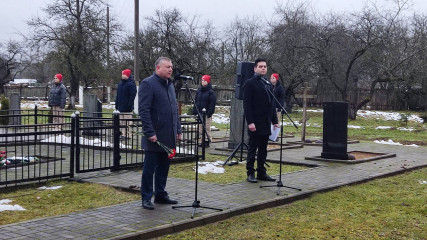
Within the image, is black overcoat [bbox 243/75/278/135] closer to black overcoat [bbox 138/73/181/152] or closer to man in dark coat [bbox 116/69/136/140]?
black overcoat [bbox 138/73/181/152]

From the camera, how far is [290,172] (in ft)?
33.3

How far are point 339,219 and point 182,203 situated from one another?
2.05 metres

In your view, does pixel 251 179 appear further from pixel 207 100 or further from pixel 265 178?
pixel 207 100

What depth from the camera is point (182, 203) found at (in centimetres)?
706

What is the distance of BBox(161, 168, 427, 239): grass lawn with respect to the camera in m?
5.92

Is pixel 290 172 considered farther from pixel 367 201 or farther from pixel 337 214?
pixel 337 214

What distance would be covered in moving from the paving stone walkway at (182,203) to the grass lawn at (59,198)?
1.23 ft

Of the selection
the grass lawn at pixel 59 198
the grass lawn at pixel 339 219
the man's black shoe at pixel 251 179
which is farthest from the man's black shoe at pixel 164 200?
the man's black shoe at pixel 251 179

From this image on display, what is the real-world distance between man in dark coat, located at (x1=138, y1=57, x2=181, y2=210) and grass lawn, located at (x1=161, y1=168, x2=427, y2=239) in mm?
1118

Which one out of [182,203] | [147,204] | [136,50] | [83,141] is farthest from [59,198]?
[136,50]

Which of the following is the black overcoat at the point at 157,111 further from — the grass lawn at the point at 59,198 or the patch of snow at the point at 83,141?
the patch of snow at the point at 83,141

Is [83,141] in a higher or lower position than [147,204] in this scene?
higher

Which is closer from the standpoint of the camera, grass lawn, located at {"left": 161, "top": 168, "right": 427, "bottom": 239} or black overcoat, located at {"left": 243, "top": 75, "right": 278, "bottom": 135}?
grass lawn, located at {"left": 161, "top": 168, "right": 427, "bottom": 239}

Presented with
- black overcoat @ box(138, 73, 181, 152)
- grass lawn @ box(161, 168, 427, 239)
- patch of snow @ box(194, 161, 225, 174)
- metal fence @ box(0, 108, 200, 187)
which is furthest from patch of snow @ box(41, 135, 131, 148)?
grass lawn @ box(161, 168, 427, 239)
